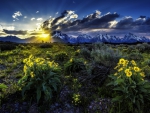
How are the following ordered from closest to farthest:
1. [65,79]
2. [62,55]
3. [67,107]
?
[67,107] < [65,79] < [62,55]

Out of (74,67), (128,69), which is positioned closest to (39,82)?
(74,67)

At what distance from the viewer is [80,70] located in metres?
8.15

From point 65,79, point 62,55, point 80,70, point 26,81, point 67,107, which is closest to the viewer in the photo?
point 67,107

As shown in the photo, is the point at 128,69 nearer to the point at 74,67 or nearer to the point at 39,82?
the point at 39,82

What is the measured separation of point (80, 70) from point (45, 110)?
3.91 metres

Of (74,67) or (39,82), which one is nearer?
(39,82)

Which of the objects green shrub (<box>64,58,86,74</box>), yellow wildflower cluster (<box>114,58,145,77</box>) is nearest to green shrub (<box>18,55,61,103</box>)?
green shrub (<box>64,58,86,74</box>)

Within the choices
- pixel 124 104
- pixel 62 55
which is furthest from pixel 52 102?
pixel 62 55

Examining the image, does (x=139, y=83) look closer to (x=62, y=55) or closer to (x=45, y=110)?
(x=45, y=110)

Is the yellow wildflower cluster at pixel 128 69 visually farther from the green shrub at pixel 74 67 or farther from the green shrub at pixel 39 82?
the green shrub at pixel 74 67

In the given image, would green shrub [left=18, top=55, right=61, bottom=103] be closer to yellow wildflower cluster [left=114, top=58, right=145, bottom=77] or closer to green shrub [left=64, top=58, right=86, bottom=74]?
green shrub [left=64, top=58, right=86, bottom=74]

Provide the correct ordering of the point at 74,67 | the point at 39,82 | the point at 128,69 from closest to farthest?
the point at 128,69, the point at 39,82, the point at 74,67

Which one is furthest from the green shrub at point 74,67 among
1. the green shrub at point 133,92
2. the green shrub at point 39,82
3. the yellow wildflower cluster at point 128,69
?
the green shrub at point 133,92

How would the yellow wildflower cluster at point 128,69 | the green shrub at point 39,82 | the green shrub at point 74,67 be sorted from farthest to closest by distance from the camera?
the green shrub at point 74,67 < the green shrub at point 39,82 < the yellow wildflower cluster at point 128,69
